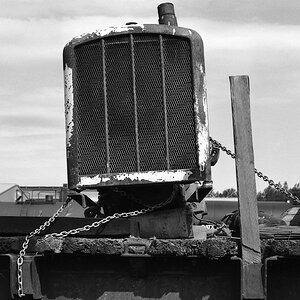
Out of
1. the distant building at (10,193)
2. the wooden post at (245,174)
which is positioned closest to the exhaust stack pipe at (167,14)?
the wooden post at (245,174)

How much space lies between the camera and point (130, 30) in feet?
14.7

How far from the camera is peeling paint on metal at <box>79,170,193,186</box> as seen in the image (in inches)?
172

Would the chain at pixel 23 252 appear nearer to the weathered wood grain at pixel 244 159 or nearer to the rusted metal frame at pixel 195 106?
the rusted metal frame at pixel 195 106

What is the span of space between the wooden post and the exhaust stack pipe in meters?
0.91

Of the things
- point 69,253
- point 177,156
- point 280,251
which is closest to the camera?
point 280,251

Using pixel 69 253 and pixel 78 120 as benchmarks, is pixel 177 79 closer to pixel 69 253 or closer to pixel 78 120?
pixel 78 120

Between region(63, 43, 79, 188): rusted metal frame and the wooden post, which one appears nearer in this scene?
the wooden post

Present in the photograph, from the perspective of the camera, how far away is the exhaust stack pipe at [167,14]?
16.1 ft

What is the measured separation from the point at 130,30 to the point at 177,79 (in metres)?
0.45

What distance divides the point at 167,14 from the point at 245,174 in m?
1.45

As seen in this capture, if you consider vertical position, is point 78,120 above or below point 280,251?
above

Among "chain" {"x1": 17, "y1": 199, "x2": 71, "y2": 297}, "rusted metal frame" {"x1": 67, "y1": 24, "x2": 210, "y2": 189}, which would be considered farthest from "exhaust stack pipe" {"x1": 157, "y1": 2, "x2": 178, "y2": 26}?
"chain" {"x1": 17, "y1": 199, "x2": 71, "y2": 297}

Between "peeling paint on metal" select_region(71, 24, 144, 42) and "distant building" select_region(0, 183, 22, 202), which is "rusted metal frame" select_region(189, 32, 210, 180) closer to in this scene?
"peeling paint on metal" select_region(71, 24, 144, 42)

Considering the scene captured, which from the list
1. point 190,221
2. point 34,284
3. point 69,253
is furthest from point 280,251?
point 34,284
